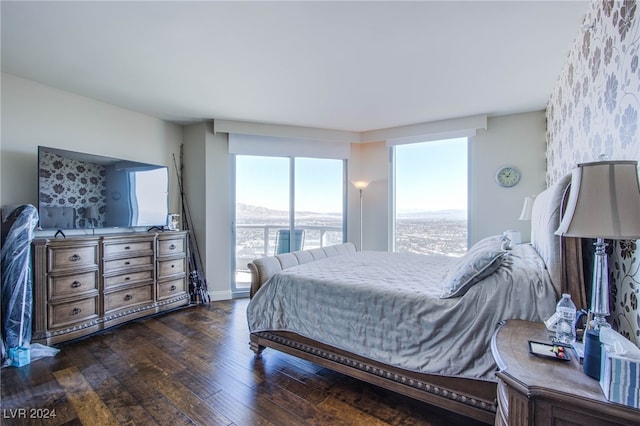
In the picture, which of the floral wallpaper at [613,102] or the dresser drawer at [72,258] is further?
the dresser drawer at [72,258]

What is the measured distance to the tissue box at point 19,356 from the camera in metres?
2.23

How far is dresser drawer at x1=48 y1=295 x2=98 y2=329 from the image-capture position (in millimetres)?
2537

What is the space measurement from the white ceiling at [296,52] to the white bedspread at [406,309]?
160 centimetres

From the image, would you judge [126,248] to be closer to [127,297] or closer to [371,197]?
[127,297]

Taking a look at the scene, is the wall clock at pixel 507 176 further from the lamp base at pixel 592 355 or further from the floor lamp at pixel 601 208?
the lamp base at pixel 592 355

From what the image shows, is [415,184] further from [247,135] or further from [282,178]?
[247,135]

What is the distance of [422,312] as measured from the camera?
5.57 ft

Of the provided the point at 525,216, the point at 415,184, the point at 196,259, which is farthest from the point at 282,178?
the point at 525,216

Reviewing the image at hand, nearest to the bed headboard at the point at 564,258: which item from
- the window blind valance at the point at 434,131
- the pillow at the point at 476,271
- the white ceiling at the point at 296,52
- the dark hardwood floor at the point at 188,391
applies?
the pillow at the point at 476,271

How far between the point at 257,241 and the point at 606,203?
402 centimetres

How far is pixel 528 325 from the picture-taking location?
1.38m

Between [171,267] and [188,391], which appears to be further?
[171,267]

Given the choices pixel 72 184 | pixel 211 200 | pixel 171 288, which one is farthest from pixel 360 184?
pixel 72 184

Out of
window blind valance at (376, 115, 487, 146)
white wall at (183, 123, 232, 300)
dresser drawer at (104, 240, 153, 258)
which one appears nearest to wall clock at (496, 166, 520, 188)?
window blind valance at (376, 115, 487, 146)
